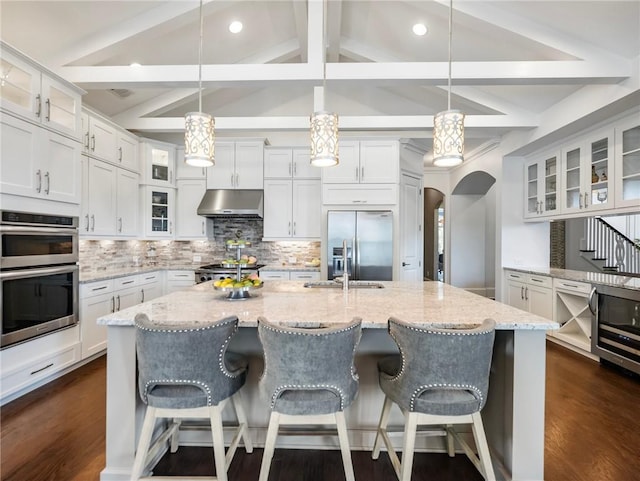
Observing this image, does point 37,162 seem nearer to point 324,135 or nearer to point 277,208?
point 324,135

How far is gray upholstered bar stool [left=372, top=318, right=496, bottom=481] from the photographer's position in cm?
141

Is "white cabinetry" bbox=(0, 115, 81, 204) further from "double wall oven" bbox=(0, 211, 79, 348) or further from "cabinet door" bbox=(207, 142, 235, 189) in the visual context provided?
"cabinet door" bbox=(207, 142, 235, 189)

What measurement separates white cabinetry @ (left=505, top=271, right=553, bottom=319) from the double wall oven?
529cm

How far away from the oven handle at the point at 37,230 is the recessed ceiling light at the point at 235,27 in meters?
2.89

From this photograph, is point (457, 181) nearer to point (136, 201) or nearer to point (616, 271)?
point (616, 271)

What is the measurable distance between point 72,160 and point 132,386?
8.24 feet

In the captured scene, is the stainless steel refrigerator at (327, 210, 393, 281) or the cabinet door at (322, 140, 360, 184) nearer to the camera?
the stainless steel refrigerator at (327, 210, 393, 281)

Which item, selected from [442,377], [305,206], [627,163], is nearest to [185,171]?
[305,206]

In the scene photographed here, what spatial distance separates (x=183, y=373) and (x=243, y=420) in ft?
2.03

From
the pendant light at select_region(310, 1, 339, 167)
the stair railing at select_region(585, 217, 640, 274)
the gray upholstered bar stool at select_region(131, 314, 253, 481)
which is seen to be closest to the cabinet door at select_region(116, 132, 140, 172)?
the pendant light at select_region(310, 1, 339, 167)

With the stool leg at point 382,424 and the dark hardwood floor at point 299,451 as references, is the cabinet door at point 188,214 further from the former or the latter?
the stool leg at point 382,424

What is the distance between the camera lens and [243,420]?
1.89 metres

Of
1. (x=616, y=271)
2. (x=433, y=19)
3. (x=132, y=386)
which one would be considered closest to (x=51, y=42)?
(x=132, y=386)

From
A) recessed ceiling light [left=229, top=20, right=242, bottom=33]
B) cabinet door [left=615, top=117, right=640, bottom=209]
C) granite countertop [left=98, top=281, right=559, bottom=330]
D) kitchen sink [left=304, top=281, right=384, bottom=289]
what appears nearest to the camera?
granite countertop [left=98, top=281, right=559, bottom=330]
